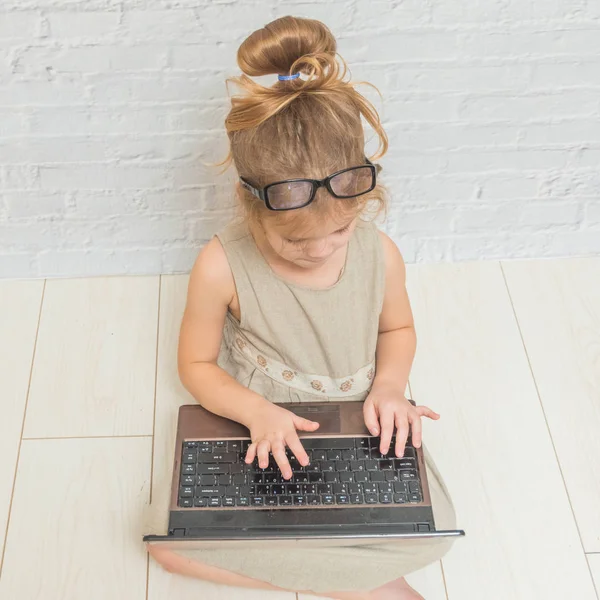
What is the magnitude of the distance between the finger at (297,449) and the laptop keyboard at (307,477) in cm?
3

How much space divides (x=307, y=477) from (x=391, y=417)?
5.6 inches

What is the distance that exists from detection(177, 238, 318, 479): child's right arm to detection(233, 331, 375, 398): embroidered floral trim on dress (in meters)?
0.05

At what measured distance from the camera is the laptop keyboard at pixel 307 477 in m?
1.08

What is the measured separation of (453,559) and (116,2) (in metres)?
0.96

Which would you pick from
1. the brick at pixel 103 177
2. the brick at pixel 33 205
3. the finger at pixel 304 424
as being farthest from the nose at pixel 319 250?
the brick at pixel 33 205

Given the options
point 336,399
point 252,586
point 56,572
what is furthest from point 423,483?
point 56,572

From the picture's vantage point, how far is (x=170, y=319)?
4.99ft

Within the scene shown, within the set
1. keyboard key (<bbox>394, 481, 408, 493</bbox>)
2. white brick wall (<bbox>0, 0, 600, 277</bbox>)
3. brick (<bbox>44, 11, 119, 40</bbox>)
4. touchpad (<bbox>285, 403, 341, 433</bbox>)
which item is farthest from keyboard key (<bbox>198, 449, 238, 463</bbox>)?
brick (<bbox>44, 11, 119, 40</bbox>)

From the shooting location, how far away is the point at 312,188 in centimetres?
92

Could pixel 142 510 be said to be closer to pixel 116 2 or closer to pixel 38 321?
pixel 38 321

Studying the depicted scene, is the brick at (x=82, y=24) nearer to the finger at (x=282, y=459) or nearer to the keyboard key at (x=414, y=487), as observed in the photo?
the finger at (x=282, y=459)

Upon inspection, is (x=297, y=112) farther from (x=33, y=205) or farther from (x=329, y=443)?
(x=33, y=205)

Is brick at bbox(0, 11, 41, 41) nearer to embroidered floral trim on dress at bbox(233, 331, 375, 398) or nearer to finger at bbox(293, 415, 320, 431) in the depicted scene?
embroidered floral trim on dress at bbox(233, 331, 375, 398)

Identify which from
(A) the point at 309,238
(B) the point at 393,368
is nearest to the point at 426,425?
(B) the point at 393,368
